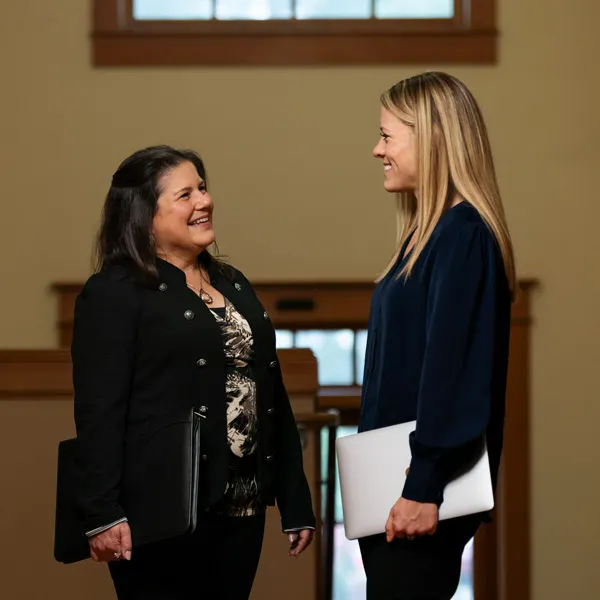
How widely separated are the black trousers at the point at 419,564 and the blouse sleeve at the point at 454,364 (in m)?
0.08

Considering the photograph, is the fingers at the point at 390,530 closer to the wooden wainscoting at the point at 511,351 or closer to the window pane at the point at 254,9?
the wooden wainscoting at the point at 511,351

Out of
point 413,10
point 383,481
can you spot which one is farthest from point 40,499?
point 413,10

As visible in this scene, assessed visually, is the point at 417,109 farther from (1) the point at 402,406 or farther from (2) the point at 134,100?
(2) the point at 134,100

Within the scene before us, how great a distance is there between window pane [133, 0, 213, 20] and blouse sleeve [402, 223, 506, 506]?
4.30 meters

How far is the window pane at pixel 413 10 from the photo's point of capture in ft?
19.5

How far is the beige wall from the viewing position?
231 inches

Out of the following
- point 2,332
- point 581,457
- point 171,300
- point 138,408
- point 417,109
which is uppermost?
point 417,109

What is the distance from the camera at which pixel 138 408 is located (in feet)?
6.77

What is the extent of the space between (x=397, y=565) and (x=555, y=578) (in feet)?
14.5

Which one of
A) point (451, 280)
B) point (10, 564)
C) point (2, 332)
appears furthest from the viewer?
point (2, 332)

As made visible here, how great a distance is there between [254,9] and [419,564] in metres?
4.46

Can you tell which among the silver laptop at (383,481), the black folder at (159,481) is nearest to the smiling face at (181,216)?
the black folder at (159,481)

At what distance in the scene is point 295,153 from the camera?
592 centimetres

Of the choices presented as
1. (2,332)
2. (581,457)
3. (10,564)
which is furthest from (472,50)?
(10,564)
